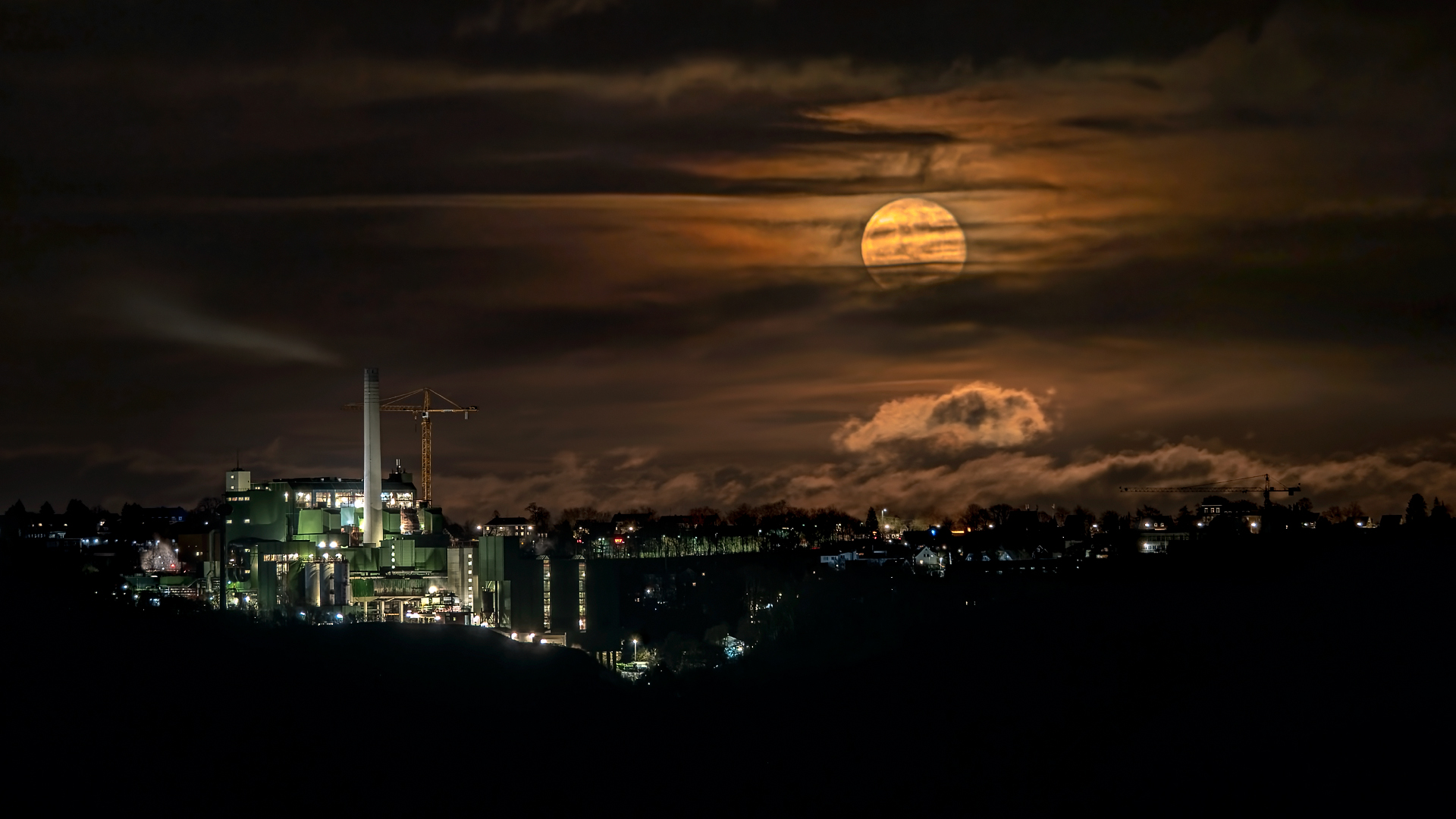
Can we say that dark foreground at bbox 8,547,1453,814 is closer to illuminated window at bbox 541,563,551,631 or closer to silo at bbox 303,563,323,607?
silo at bbox 303,563,323,607

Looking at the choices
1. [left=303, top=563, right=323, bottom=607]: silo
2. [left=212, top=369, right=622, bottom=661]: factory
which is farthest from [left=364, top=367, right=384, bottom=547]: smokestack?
[left=303, top=563, right=323, bottom=607]: silo

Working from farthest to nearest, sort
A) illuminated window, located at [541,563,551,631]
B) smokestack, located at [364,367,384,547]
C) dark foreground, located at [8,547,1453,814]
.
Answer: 1. smokestack, located at [364,367,384,547]
2. illuminated window, located at [541,563,551,631]
3. dark foreground, located at [8,547,1453,814]

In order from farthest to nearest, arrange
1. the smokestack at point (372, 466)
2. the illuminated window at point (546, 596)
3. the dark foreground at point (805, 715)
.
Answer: the smokestack at point (372, 466), the illuminated window at point (546, 596), the dark foreground at point (805, 715)

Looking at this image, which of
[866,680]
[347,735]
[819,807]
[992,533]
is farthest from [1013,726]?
[992,533]

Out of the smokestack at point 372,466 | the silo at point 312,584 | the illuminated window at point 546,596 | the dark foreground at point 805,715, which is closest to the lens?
the dark foreground at point 805,715

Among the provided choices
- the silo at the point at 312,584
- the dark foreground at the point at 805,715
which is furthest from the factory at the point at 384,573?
the dark foreground at the point at 805,715

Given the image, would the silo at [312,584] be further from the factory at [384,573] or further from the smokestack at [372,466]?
the smokestack at [372,466]

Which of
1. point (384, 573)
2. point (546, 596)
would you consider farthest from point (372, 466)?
point (546, 596)
